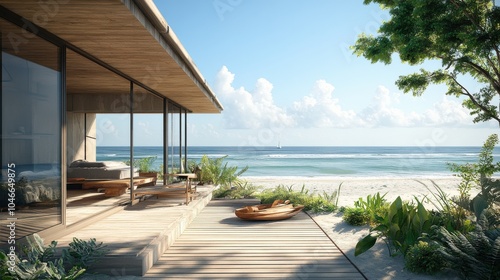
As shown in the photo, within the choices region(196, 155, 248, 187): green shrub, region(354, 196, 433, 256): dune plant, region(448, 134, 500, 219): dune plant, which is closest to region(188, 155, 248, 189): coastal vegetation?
region(196, 155, 248, 187): green shrub

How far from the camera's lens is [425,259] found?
4.11 meters

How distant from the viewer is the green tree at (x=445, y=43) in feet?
24.9

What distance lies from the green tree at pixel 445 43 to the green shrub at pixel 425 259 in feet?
14.9

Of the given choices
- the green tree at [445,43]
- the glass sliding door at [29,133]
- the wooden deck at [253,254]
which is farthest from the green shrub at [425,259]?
the green tree at [445,43]

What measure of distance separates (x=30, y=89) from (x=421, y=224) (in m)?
4.65

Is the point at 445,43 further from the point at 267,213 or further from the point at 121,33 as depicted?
the point at 121,33

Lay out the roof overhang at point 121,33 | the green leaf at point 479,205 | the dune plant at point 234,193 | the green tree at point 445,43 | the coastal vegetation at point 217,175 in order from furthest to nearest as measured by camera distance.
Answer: the coastal vegetation at point 217,175, the dune plant at point 234,193, the green tree at point 445,43, the green leaf at point 479,205, the roof overhang at point 121,33

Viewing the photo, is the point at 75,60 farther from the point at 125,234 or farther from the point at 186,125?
the point at 186,125

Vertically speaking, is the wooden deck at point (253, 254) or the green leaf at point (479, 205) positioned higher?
the green leaf at point (479, 205)

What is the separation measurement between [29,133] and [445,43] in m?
7.21

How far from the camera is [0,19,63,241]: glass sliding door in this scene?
390cm

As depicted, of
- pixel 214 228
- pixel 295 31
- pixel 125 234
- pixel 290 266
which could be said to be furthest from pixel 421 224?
pixel 295 31

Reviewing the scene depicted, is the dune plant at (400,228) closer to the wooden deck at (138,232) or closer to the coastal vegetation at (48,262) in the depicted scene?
the wooden deck at (138,232)

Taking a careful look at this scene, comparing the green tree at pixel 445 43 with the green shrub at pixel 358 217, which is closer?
the green shrub at pixel 358 217
